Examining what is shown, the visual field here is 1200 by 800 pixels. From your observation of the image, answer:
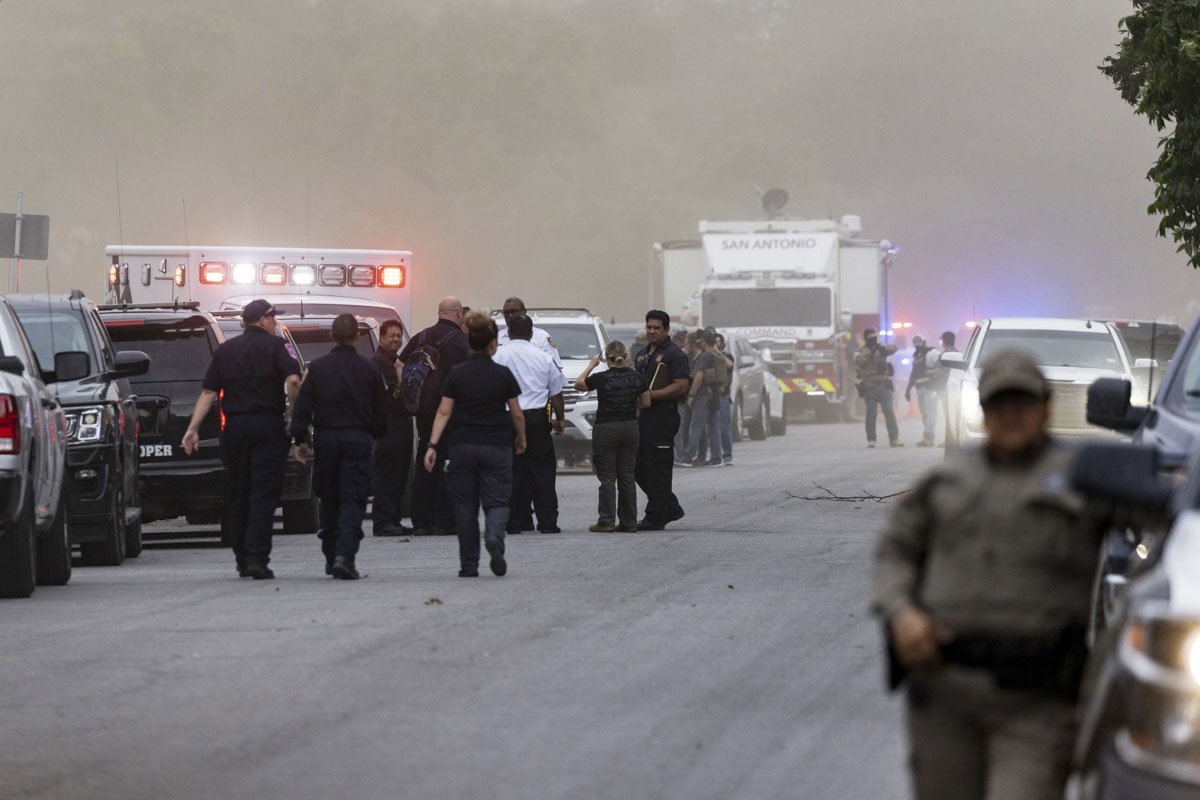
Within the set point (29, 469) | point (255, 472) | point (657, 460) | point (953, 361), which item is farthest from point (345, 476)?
point (953, 361)

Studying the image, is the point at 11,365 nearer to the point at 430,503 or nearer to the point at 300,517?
the point at 430,503

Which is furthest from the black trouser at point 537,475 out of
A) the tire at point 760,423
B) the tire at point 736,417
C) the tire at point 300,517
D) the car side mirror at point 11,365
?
the tire at point 760,423

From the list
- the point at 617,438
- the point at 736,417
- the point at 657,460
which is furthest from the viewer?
the point at 736,417

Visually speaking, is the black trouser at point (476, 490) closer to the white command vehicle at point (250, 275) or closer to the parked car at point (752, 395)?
the white command vehicle at point (250, 275)

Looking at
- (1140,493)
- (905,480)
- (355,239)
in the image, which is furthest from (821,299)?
(355,239)

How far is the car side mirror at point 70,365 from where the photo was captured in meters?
14.2

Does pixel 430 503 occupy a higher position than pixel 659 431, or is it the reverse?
pixel 659 431

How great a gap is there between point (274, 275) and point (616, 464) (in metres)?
8.78

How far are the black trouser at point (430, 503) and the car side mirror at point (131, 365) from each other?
2.87 meters

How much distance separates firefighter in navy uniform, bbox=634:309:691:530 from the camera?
1819cm

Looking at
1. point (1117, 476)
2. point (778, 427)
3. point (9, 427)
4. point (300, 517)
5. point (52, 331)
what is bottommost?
point (778, 427)

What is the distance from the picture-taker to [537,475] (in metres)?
17.9

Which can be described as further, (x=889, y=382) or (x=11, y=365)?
(x=889, y=382)

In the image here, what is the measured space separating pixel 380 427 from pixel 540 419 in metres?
3.56
